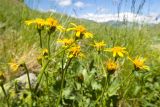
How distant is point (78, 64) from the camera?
237 cm

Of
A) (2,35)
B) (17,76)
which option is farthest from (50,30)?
(2,35)

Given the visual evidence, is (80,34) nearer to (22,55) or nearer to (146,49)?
(22,55)

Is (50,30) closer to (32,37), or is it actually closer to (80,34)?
(80,34)

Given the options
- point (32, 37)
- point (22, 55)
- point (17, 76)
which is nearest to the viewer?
point (17, 76)

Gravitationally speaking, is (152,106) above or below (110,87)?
below

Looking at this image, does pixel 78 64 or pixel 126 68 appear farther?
pixel 126 68

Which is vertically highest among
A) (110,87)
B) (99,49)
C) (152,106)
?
(99,49)

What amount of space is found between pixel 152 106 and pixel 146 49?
203 centimetres

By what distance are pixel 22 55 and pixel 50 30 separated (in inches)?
86.5

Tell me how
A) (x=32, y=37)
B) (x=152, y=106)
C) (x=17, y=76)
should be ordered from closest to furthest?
(x=152, y=106)
(x=17, y=76)
(x=32, y=37)

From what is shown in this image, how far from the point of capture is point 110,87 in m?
2.16

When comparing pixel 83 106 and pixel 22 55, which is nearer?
pixel 83 106

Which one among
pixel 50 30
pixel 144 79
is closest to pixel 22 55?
pixel 144 79

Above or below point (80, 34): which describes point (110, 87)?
below
